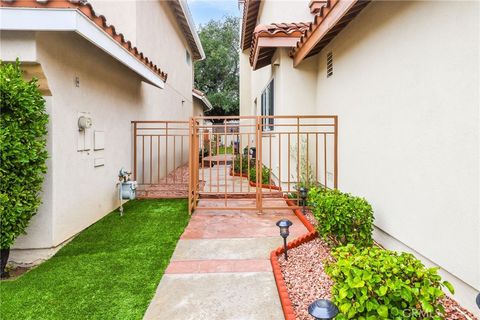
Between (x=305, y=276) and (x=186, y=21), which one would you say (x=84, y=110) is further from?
(x=186, y=21)

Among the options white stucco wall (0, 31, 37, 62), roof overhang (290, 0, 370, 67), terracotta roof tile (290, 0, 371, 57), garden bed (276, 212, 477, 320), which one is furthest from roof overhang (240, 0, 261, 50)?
garden bed (276, 212, 477, 320)

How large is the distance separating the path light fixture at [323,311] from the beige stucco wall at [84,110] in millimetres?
4189

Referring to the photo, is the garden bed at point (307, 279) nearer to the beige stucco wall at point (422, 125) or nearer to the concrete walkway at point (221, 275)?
the concrete walkway at point (221, 275)

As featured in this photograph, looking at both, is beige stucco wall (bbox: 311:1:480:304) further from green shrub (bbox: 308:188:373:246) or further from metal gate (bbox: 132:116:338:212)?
metal gate (bbox: 132:116:338:212)

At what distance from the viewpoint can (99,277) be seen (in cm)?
400

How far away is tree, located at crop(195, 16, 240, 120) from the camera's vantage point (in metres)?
31.5

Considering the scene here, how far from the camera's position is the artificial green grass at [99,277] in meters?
3.28

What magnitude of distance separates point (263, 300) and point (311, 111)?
5.79 meters

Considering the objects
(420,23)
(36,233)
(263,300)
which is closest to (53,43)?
(36,233)

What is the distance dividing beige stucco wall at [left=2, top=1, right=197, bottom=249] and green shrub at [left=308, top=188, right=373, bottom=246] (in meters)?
4.01

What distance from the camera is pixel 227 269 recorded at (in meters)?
4.21

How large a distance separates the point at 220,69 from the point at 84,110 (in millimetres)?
28088

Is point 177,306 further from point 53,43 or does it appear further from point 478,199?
point 53,43

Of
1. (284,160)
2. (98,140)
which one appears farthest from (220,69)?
(98,140)
